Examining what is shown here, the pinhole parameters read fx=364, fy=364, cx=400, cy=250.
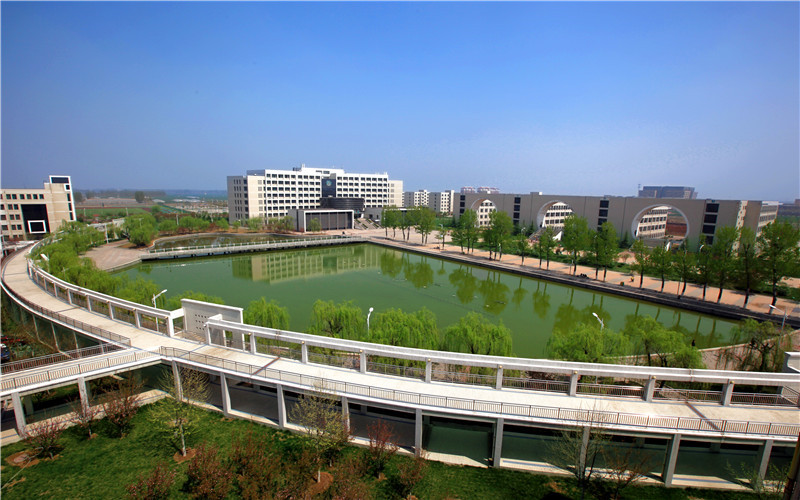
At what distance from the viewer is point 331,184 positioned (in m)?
60.8

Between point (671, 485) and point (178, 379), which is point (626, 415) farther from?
point (178, 379)

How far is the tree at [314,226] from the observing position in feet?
Answer: 158

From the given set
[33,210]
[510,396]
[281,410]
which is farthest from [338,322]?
[33,210]

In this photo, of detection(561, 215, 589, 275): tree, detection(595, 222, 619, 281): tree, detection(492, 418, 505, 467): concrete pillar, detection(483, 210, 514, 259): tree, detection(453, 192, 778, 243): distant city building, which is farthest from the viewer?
detection(483, 210, 514, 259): tree

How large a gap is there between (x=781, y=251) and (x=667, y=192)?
14063 cm

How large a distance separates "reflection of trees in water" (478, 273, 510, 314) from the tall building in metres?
36.2

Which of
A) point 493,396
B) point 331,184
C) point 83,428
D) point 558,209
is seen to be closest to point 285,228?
point 331,184

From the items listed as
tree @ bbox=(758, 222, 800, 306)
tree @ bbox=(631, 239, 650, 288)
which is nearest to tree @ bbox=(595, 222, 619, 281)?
tree @ bbox=(631, 239, 650, 288)

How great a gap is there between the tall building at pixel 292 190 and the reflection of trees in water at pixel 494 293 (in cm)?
3621

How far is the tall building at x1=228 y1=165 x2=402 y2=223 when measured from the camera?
51.0 m

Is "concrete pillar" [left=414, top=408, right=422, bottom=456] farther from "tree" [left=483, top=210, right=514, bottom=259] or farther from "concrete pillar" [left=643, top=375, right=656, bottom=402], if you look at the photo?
"tree" [left=483, top=210, right=514, bottom=259]

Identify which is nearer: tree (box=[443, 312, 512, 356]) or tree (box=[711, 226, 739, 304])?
tree (box=[443, 312, 512, 356])

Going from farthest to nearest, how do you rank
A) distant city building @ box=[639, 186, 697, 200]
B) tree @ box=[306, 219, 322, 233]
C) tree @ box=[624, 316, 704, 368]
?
1. distant city building @ box=[639, 186, 697, 200]
2. tree @ box=[306, 219, 322, 233]
3. tree @ box=[624, 316, 704, 368]

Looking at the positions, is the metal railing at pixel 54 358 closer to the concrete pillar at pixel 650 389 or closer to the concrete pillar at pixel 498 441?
the concrete pillar at pixel 498 441
